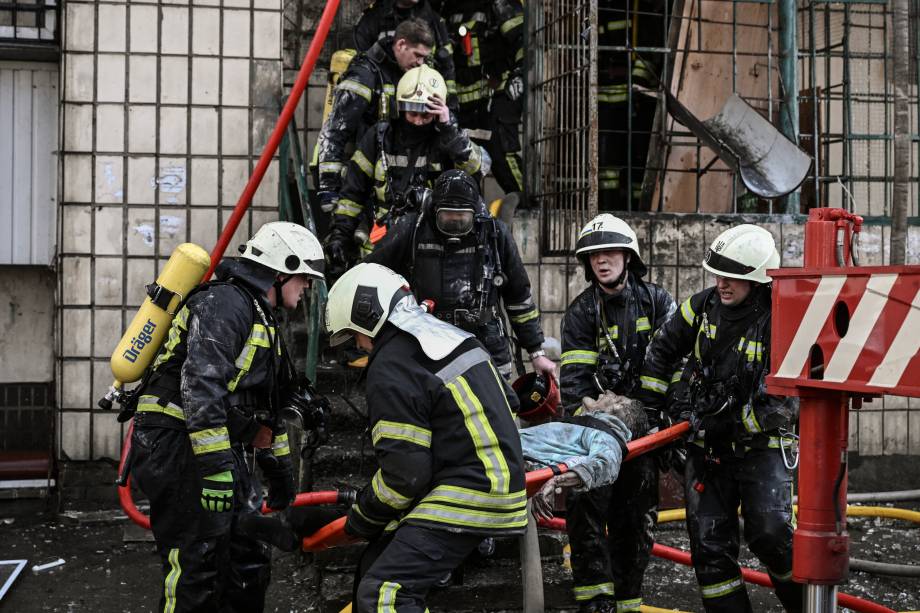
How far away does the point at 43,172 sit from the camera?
7.70 metres

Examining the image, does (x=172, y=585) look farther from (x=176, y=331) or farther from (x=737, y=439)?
(x=737, y=439)

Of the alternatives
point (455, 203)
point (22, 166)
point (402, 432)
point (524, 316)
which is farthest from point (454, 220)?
point (22, 166)

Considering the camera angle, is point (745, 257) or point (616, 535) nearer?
point (745, 257)

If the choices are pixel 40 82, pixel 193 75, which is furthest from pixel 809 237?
pixel 40 82

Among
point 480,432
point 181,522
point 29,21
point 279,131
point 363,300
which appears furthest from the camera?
point 29,21

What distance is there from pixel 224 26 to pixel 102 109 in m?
1.09

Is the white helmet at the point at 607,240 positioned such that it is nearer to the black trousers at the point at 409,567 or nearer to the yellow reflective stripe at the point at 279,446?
the yellow reflective stripe at the point at 279,446

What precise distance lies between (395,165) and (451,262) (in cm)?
113

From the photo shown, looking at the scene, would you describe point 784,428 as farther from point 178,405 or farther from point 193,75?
point 193,75

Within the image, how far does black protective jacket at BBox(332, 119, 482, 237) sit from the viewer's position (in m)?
6.58

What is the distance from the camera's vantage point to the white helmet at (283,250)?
4.69 meters

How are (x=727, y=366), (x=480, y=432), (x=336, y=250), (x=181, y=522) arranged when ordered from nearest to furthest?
(x=480, y=432)
(x=181, y=522)
(x=727, y=366)
(x=336, y=250)

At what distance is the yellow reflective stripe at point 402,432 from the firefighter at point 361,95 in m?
3.29

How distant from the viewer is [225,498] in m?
4.28
